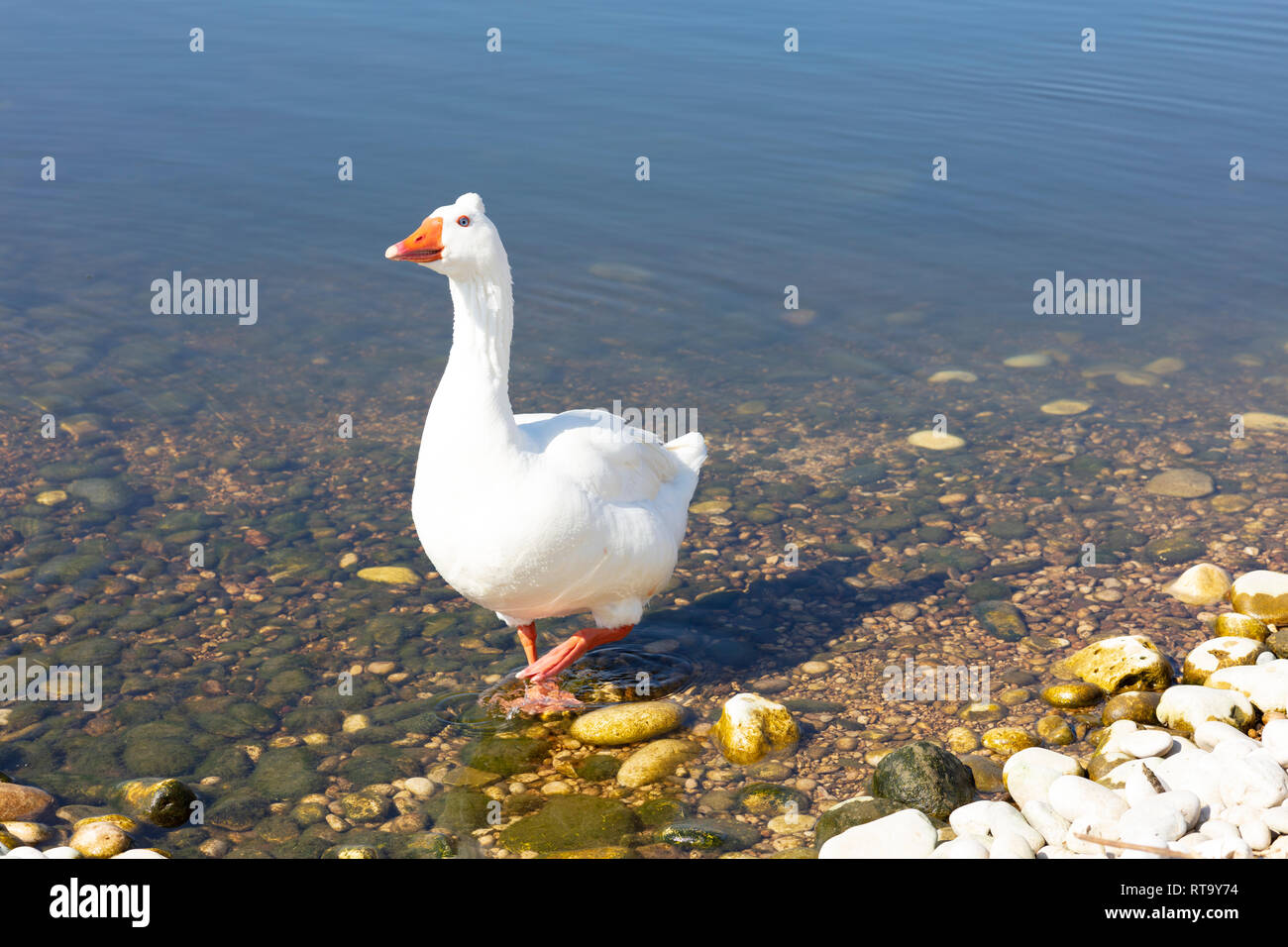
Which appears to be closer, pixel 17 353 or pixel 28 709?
pixel 28 709

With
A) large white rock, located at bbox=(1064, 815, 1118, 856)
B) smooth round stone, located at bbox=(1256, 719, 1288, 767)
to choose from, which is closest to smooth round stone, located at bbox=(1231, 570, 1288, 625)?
smooth round stone, located at bbox=(1256, 719, 1288, 767)

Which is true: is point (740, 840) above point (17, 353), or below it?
below

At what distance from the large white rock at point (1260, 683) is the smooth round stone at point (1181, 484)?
12.0 feet

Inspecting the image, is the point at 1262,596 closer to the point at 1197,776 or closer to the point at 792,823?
the point at 1197,776

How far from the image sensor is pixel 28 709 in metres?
7.17

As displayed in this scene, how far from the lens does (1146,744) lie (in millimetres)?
6172

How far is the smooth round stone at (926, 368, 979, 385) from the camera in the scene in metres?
12.6

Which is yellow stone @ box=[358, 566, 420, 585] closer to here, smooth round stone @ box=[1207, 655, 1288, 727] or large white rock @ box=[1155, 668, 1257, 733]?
large white rock @ box=[1155, 668, 1257, 733]

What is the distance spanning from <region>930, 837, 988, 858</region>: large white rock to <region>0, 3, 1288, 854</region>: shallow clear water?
4.07ft

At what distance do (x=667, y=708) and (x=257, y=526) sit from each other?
4.15 m

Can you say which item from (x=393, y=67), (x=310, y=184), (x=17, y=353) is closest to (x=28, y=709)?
(x=17, y=353)

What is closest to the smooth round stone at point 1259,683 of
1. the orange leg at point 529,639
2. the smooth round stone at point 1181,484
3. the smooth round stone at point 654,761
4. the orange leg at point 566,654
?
the smooth round stone at point 654,761

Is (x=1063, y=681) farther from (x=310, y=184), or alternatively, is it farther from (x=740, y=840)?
(x=310, y=184)

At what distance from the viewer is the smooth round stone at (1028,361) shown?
1301 cm
